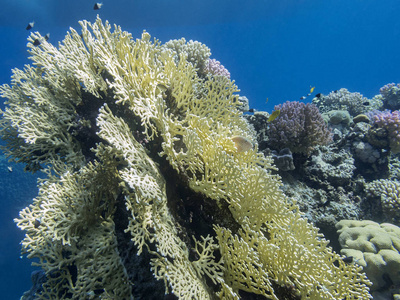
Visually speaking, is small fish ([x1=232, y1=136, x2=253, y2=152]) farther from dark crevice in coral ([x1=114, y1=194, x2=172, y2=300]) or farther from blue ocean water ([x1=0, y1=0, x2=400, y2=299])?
blue ocean water ([x1=0, y1=0, x2=400, y2=299])

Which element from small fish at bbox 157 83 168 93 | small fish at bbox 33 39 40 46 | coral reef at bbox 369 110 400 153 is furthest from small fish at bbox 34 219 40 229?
coral reef at bbox 369 110 400 153

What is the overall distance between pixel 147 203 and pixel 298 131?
489 cm

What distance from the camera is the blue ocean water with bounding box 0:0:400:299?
22.6m

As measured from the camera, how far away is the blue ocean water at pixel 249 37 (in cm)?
2256

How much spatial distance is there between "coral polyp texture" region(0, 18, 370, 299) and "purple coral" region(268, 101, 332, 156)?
281 centimetres

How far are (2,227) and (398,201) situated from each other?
30043 mm

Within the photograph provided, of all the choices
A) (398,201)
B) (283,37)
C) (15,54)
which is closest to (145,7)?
(15,54)

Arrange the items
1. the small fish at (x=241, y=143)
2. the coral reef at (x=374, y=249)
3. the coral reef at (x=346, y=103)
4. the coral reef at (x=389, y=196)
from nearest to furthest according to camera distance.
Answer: the small fish at (x=241, y=143), the coral reef at (x=374, y=249), the coral reef at (x=389, y=196), the coral reef at (x=346, y=103)

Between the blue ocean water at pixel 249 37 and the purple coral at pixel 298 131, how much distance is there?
2248cm

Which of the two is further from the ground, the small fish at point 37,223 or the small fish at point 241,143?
the small fish at point 241,143

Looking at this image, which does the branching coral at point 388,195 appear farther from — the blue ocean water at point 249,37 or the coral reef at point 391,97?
the blue ocean water at point 249,37

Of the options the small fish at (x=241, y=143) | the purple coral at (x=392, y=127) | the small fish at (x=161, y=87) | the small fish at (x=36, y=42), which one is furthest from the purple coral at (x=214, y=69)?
the purple coral at (x=392, y=127)

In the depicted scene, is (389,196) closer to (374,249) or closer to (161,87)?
(374,249)

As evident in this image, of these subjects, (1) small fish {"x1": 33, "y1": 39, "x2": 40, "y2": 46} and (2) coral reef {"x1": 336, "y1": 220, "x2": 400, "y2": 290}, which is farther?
(2) coral reef {"x1": 336, "y1": 220, "x2": 400, "y2": 290}
